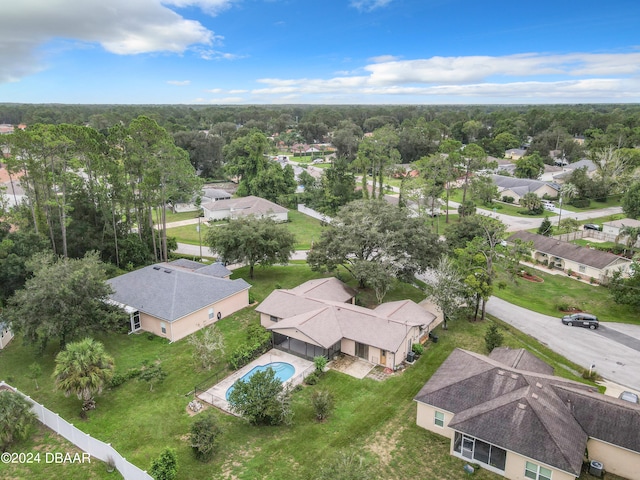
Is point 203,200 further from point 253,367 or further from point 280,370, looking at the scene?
point 280,370

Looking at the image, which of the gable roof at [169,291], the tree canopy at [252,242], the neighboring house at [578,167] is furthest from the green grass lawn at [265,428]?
the neighboring house at [578,167]

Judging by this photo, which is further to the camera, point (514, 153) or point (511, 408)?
point (514, 153)

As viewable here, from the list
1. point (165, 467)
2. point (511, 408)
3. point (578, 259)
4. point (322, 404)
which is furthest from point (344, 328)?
point (578, 259)

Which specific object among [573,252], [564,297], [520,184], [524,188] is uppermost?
[520,184]

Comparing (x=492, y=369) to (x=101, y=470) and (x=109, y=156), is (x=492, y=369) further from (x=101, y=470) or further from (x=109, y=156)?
(x=109, y=156)

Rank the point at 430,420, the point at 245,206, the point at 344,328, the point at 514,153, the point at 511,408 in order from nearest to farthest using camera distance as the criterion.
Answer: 1. the point at 511,408
2. the point at 430,420
3. the point at 344,328
4. the point at 245,206
5. the point at 514,153

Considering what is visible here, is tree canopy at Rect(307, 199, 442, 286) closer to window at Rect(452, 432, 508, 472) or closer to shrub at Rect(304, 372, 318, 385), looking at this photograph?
shrub at Rect(304, 372, 318, 385)

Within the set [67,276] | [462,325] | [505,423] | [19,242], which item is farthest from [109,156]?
[505,423]

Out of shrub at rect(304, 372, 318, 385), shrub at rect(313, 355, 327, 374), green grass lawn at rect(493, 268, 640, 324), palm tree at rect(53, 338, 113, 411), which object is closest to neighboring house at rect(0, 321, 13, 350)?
palm tree at rect(53, 338, 113, 411)
